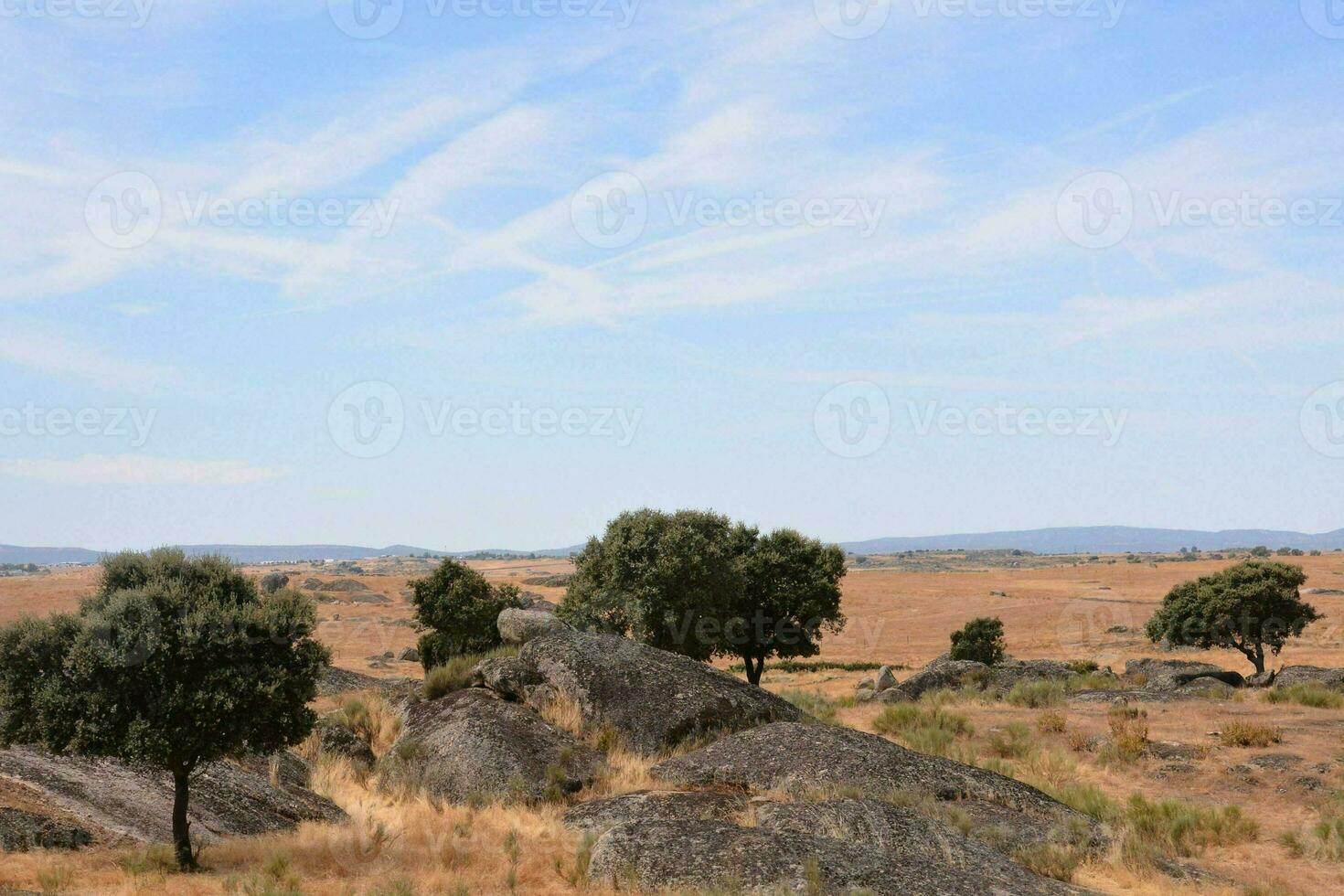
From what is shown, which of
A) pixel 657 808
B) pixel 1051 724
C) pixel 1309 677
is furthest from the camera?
pixel 1309 677

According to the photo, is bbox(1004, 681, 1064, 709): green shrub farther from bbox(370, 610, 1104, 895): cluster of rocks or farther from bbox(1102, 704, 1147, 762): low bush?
bbox(370, 610, 1104, 895): cluster of rocks

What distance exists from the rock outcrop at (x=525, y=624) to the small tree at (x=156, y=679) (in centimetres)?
1035

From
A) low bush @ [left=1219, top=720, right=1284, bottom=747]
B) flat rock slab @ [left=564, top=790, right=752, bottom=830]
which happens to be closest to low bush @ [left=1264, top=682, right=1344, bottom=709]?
low bush @ [left=1219, top=720, right=1284, bottom=747]

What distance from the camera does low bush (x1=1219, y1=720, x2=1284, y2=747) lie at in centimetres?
2242

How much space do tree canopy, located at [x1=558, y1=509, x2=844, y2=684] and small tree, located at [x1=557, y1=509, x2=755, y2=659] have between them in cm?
3

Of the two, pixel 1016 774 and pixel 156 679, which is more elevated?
pixel 156 679

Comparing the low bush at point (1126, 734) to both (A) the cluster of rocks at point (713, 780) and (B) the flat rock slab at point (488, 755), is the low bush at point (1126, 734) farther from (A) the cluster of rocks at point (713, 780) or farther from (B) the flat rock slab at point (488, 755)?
(B) the flat rock slab at point (488, 755)

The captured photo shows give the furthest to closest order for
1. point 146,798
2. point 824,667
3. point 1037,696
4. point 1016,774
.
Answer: point 824,667, point 1037,696, point 1016,774, point 146,798

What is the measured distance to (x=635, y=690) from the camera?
63.5 feet

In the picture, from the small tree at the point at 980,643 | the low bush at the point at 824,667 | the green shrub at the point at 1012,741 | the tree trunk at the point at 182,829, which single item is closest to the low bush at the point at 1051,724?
the green shrub at the point at 1012,741

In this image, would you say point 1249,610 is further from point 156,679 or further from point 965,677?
point 156,679

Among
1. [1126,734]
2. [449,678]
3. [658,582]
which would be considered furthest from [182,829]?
[658,582]

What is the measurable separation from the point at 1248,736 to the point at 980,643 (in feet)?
99.7

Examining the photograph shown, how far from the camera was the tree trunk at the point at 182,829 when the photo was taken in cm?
1212
